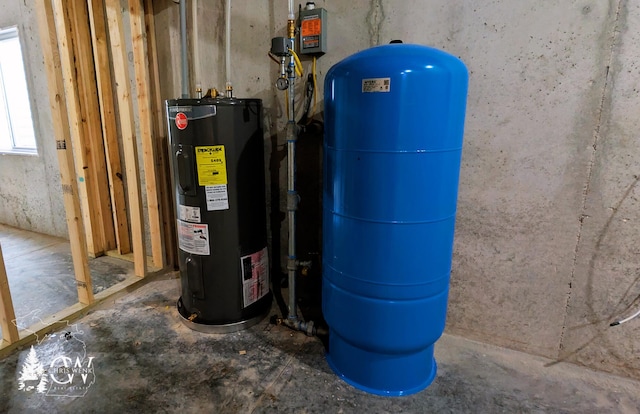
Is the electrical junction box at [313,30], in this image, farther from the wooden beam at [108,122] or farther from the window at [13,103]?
the window at [13,103]

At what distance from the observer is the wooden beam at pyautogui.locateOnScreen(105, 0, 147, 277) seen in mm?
2023

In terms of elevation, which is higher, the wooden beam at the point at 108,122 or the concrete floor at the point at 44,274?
the wooden beam at the point at 108,122

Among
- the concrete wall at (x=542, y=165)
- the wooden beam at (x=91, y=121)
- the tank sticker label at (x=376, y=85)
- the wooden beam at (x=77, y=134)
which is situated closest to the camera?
the tank sticker label at (x=376, y=85)

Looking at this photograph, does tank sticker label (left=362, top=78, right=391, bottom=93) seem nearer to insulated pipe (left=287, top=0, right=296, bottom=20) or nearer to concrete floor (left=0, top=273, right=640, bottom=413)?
insulated pipe (left=287, top=0, right=296, bottom=20)

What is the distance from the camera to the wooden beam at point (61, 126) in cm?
162

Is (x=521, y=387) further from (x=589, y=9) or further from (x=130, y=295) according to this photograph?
(x=130, y=295)

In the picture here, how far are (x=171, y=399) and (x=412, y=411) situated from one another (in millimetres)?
936

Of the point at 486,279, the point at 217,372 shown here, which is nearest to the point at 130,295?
the point at 217,372

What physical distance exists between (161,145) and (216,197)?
0.96 metres

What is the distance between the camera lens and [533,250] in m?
1.56

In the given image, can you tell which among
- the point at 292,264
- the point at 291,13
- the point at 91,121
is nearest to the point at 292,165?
the point at 292,264

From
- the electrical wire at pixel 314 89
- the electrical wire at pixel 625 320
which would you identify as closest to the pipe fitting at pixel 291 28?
the electrical wire at pixel 314 89

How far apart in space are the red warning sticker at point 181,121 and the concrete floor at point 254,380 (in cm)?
103

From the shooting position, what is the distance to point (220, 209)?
1.68 m
